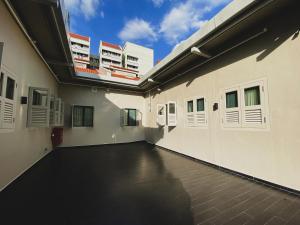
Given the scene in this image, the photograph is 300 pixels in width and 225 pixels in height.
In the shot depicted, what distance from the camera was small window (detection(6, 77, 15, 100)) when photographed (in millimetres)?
2496

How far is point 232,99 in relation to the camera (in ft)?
11.1

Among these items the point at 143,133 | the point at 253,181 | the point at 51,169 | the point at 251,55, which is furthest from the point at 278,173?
the point at 143,133

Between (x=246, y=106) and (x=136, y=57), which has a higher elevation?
(x=136, y=57)

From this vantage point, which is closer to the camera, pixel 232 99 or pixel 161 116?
pixel 232 99

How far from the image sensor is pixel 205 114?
4.10 meters

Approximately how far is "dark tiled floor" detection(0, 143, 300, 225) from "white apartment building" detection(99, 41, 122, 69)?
95.6 feet

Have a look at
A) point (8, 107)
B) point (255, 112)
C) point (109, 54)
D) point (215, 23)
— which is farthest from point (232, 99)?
point (109, 54)

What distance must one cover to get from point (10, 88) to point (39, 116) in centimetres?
105

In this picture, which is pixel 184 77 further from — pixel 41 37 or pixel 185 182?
pixel 41 37

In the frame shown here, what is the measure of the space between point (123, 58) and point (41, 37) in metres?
29.4

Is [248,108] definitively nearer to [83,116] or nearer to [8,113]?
[8,113]

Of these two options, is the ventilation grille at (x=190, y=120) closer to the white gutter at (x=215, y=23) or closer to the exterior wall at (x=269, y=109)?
the exterior wall at (x=269, y=109)

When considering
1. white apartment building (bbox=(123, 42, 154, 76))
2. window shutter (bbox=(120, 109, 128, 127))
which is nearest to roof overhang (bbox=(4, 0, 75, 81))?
window shutter (bbox=(120, 109, 128, 127))

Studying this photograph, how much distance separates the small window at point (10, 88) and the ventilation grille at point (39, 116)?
813mm
